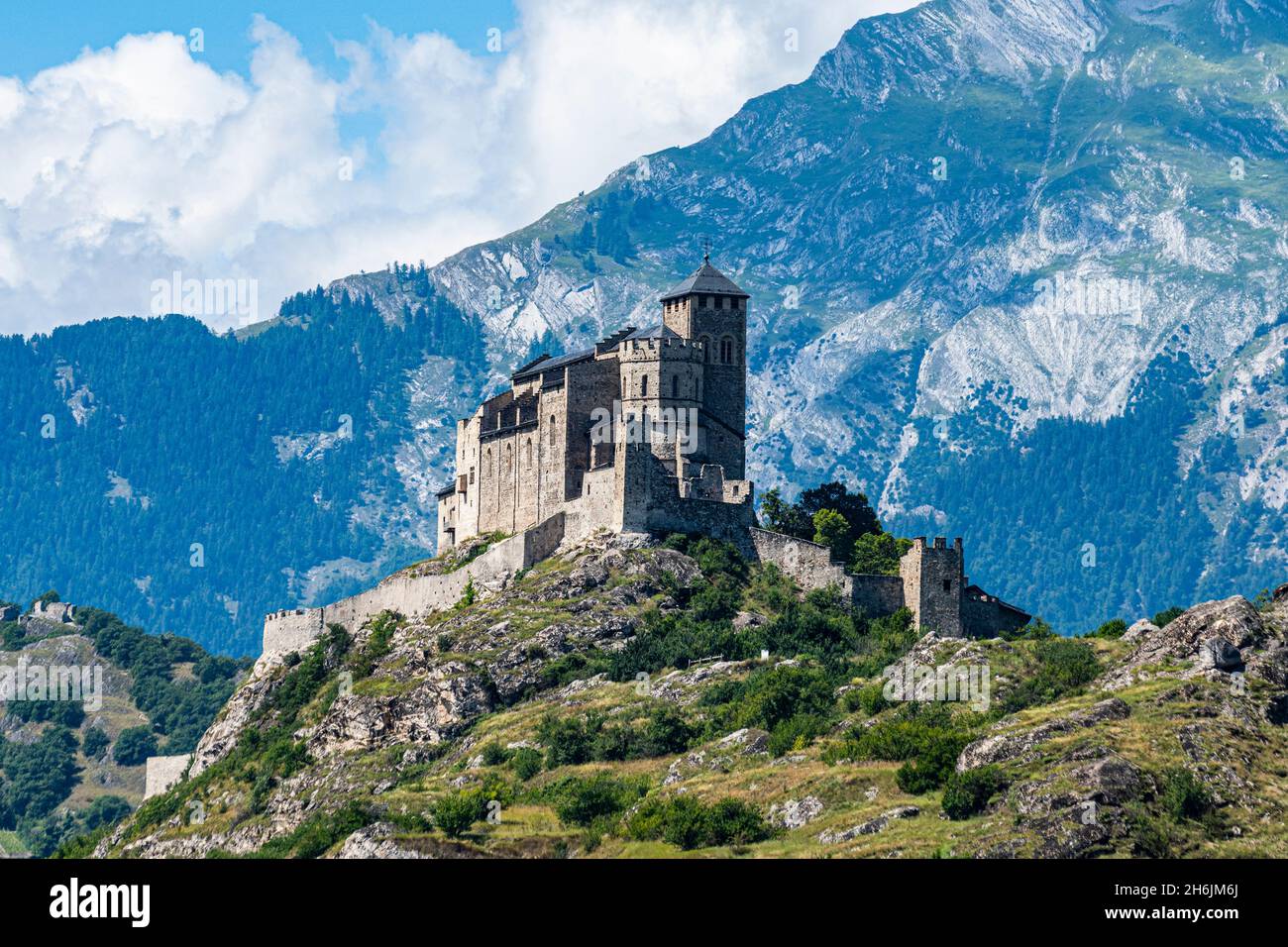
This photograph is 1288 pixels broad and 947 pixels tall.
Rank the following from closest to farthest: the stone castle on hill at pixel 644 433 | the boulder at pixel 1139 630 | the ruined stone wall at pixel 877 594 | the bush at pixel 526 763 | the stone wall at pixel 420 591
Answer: the boulder at pixel 1139 630
the bush at pixel 526 763
the ruined stone wall at pixel 877 594
the stone castle on hill at pixel 644 433
the stone wall at pixel 420 591

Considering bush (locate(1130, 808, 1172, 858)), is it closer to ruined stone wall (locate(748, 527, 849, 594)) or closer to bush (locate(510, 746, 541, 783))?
bush (locate(510, 746, 541, 783))

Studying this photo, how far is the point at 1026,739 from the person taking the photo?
7662cm

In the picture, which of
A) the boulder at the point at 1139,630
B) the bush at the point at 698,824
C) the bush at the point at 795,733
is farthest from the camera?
the boulder at the point at 1139,630

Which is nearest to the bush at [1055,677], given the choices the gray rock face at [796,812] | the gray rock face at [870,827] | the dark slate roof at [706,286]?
the gray rock face at [796,812]

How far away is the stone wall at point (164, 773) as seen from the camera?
129 metres

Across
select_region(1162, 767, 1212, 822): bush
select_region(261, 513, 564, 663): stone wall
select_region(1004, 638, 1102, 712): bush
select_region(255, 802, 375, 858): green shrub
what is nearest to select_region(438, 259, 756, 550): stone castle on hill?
select_region(261, 513, 564, 663): stone wall

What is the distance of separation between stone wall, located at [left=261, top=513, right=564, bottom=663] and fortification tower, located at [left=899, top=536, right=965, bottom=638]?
2044cm

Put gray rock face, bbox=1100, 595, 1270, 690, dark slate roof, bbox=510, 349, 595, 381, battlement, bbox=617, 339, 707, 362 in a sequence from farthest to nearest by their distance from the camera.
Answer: dark slate roof, bbox=510, 349, 595, 381
battlement, bbox=617, 339, 707, 362
gray rock face, bbox=1100, 595, 1270, 690

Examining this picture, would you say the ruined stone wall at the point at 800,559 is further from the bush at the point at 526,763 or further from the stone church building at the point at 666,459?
the bush at the point at 526,763

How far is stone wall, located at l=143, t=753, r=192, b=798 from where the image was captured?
129 meters

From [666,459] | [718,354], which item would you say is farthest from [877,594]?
[718,354]

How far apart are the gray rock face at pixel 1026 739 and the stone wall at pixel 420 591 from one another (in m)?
41.9

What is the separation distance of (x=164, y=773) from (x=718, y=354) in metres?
41.8

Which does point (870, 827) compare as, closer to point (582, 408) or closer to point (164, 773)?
point (582, 408)
